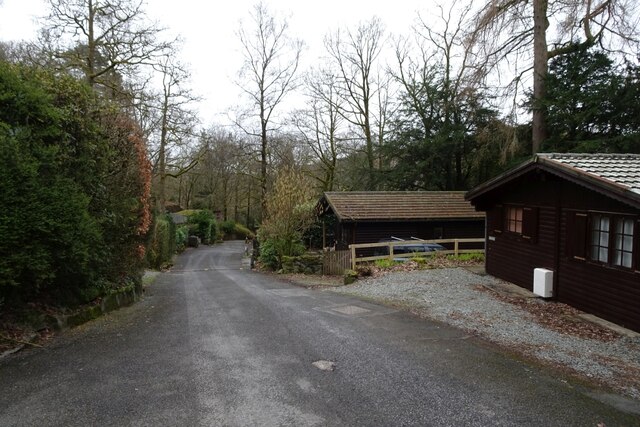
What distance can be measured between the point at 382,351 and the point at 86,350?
4.34 metres

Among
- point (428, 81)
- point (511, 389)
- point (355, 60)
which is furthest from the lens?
point (355, 60)

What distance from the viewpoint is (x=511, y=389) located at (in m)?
4.96

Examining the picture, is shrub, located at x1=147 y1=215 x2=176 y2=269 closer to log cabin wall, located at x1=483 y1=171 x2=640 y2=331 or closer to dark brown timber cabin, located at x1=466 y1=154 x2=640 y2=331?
log cabin wall, located at x1=483 y1=171 x2=640 y2=331

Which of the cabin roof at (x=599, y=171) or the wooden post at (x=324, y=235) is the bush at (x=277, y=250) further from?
the cabin roof at (x=599, y=171)

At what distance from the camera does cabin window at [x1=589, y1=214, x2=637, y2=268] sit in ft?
26.3

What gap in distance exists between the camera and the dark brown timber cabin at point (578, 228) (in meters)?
7.96

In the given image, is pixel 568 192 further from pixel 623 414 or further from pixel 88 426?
pixel 88 426

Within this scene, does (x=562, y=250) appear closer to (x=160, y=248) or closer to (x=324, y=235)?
(x=324, y=235)

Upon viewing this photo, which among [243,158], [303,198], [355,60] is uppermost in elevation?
[355,60]

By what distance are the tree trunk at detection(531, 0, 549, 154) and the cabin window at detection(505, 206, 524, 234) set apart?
25.8 feet

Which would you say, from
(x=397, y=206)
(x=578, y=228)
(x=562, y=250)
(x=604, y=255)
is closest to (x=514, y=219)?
(x=562, y=250)

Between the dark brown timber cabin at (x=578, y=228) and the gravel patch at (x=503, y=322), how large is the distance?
2.44 feet

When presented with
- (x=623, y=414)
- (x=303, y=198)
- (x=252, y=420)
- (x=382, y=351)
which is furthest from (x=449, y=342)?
(x=303, y=198)

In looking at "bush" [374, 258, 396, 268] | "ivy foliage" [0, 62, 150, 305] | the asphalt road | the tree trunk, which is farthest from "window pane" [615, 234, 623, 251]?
the tree trunk
